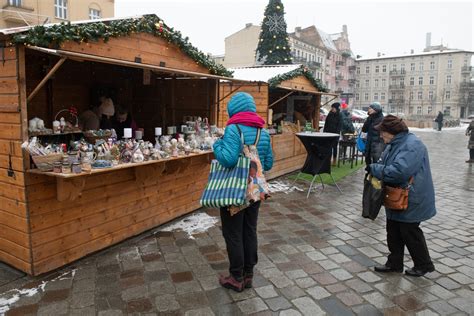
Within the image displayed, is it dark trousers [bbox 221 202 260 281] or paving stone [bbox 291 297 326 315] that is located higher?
dark trousers [bbox 221 202 260 281]

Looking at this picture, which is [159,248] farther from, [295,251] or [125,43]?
[125,43]

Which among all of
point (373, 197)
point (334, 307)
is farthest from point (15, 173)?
point (373, 197)

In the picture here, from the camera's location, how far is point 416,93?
225 feet

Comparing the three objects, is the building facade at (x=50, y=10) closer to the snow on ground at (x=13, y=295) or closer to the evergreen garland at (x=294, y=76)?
the evergreen garland at (x=294, y=76)

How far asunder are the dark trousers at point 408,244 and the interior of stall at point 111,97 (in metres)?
3.55

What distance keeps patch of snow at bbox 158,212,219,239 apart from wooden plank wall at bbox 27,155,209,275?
156 mm

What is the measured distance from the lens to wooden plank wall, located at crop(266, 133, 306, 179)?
873 centimetres

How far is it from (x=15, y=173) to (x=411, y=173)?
12.5ft

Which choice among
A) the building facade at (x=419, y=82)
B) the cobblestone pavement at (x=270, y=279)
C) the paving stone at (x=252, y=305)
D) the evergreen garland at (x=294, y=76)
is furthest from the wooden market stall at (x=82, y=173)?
the building facade at (x=419, y=82)

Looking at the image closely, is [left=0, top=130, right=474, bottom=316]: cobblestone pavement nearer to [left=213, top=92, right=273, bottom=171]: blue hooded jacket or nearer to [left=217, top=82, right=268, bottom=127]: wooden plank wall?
[left=213, top=92, right=273, bottom=171]: blue hooded jacket

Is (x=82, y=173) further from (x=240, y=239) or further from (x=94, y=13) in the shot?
(x=94, y=13)

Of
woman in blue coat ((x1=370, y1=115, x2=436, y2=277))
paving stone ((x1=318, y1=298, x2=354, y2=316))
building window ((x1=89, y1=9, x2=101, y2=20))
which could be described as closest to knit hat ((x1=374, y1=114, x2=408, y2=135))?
woman in blue coat ((x1=370, y1=115, x2=436, y2=277))

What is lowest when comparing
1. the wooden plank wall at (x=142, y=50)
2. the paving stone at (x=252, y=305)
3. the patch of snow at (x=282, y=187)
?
the paving stone at (x=252, y=305)

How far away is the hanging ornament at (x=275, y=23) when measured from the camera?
58.2 feet
